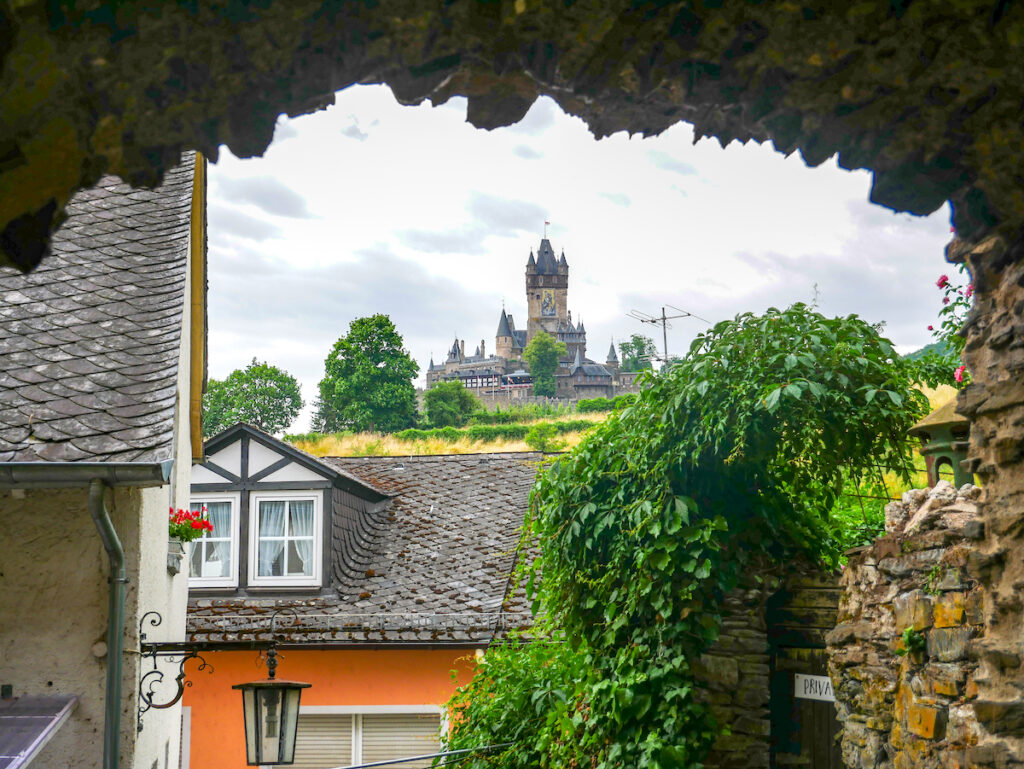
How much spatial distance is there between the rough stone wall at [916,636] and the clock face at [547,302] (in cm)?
11435

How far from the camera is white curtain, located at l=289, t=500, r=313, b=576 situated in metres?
12.2

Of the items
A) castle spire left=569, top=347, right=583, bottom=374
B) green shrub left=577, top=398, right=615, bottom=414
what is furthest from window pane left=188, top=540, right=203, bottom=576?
castle spire left=569, top=347, right=583, bottom=374

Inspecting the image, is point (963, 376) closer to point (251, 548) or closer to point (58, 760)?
point (58, 760)

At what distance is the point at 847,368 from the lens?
244 inches

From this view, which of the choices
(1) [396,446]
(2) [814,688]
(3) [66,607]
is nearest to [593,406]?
(1) [396,446]

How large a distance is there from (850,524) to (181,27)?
681cm

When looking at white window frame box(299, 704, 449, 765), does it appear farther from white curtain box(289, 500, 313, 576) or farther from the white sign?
the white sign

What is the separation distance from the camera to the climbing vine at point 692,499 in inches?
241

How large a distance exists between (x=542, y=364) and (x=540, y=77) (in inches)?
3761

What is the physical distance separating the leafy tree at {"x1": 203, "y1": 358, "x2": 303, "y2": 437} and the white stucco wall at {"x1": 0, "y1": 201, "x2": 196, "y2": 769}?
197ft

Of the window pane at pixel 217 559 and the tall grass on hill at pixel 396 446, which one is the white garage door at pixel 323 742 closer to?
the window pane at pixel 217 559

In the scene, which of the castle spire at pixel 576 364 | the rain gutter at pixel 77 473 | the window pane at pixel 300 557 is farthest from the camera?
the castle spire at pixel 576 364

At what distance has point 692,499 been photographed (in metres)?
6.32

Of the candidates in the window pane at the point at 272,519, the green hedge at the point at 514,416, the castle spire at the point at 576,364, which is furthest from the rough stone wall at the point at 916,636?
the castle spire at the point at 576,364
